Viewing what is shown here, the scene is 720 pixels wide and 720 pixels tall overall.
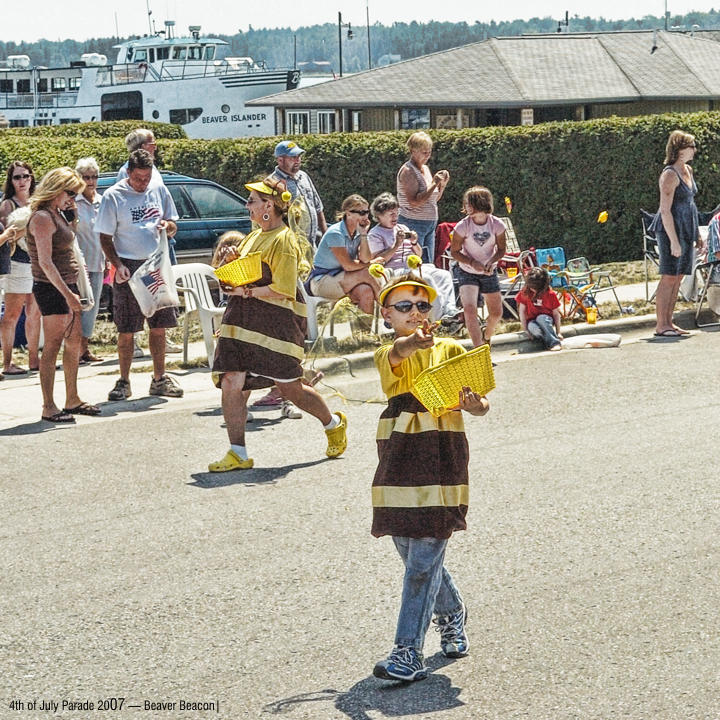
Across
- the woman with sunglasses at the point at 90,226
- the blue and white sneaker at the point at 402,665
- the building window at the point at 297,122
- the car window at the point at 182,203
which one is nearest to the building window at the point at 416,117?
the building window at the point at 297,122

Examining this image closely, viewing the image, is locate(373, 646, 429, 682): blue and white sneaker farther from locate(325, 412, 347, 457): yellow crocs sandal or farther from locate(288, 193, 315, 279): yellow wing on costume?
locate(288, 193, 315, 279): yellow wing on costume

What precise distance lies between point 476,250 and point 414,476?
22.9 ft

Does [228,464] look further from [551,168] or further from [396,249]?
[551,168]

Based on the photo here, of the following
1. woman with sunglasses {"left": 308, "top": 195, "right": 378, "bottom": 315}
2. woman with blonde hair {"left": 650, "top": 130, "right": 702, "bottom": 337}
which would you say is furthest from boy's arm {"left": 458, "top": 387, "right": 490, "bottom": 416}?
woman with blonde hair {"left": 650, "top": 130, "right": 702, "bottom": 337}

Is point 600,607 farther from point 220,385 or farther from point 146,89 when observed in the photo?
point 146,89

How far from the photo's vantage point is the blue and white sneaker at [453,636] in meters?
5.49

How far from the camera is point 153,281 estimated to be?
10.9 m

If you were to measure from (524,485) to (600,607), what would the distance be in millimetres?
2133

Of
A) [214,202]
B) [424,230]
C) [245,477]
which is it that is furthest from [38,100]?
[245,477]

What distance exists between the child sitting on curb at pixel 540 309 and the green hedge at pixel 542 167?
665 cm

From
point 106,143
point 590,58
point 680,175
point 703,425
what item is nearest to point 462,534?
point 703,425

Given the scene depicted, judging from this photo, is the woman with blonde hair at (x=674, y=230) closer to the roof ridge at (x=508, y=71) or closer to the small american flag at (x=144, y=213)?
the small american flag at (x=144, y=213)

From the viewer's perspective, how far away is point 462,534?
7.14 m

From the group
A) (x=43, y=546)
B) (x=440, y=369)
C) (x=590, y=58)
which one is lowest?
(x=43, y=546)
